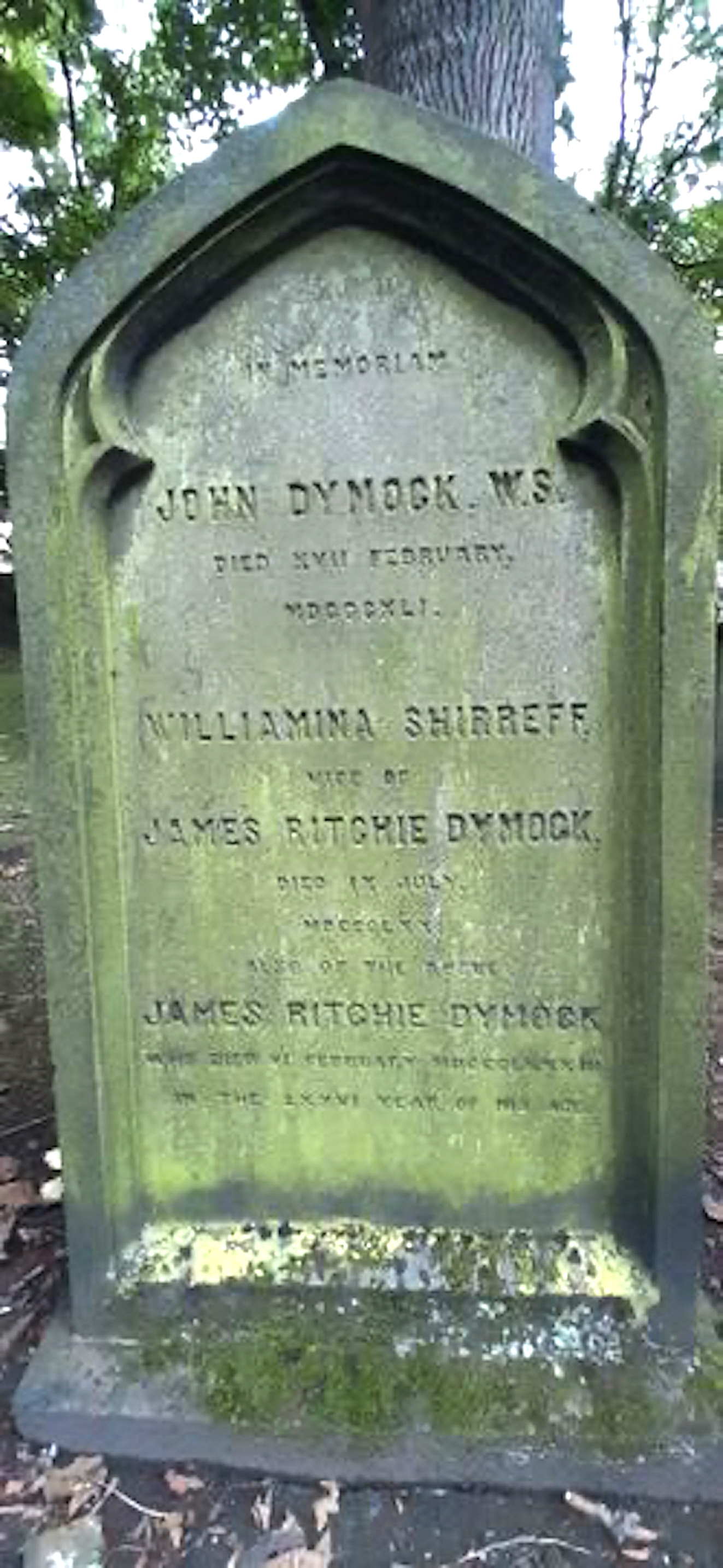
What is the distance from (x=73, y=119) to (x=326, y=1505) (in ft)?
37.0

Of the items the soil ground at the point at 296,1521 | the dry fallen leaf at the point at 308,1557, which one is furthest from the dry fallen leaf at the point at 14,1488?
the dry fallen leaf at the point at 308,1557

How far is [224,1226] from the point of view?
249cm

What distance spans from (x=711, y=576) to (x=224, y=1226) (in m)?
1.83

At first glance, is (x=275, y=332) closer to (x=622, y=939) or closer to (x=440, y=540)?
(x=440, y=540)

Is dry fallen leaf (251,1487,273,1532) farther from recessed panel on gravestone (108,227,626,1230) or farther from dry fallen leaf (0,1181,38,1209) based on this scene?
dry fallen leaf (0,1181,38,1209)

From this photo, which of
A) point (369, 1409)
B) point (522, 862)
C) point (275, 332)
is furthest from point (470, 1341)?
point (275, 332)

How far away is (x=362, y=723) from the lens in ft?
7.40

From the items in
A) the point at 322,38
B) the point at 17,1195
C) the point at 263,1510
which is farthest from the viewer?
the point at 322,38

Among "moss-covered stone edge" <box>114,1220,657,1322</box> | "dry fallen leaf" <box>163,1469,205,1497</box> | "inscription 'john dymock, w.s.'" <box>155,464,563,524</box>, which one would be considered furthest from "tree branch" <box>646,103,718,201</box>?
"dry fallen leaf" <box>163,1469,205,1497</box>

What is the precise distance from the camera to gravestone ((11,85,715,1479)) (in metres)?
2.04

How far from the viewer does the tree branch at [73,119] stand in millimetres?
9602

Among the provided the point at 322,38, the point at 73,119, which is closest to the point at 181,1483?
the point at 322,38

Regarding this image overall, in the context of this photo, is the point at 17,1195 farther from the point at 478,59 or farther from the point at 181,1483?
the point at 478,59

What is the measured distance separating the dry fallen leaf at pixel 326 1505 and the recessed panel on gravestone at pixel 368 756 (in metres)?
0.56
